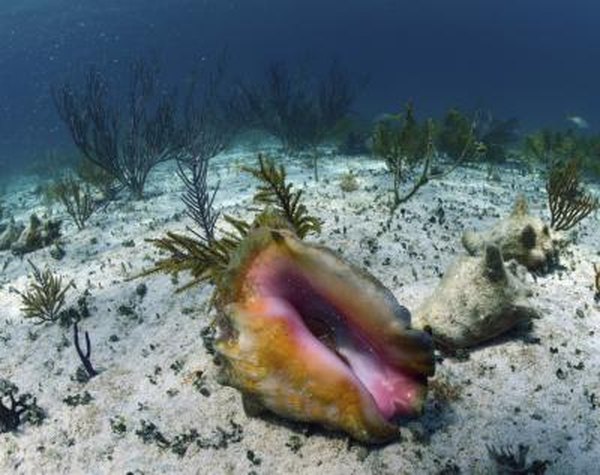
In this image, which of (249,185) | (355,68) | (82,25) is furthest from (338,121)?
(355,68)

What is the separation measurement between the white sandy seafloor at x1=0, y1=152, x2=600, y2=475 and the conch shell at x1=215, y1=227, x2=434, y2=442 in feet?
0.96

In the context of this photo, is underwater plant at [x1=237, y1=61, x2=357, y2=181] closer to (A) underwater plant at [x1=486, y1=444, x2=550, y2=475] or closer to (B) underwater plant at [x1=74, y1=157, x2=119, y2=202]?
(B) underwater plant at [x1=74, y1=157, x2=119, y2=202]

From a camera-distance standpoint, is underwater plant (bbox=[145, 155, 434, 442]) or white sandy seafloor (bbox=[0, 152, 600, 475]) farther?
white sandy seafloor (bbox=[0, 152, 600, 475])

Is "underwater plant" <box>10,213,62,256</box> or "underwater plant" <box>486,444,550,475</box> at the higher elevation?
"underwater plant" <box>486,444,550,475</box>

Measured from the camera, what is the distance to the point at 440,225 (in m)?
6.56

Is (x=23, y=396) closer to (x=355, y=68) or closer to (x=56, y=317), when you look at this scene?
(x=56, y=317)

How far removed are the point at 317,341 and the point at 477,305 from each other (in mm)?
1275

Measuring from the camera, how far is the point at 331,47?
70062 millimetres

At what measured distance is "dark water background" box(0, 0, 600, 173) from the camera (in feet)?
167

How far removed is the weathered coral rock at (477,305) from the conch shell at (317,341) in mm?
779

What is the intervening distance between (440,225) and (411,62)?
72862 millimetres

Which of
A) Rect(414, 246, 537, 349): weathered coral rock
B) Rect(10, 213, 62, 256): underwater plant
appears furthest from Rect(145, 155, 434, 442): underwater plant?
Rect(10, 213, 62, 256): underwater plant

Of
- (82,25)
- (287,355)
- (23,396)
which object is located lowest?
(82,25)

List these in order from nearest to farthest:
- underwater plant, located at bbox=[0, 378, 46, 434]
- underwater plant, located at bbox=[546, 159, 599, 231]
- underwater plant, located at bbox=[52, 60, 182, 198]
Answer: underwater plant, located at bbox=[0, 378, 46, 434] → underwater plant, located at bbox=[546, 159, 599, 231] → underwater plant, located at bbox=[52, 60, 182, 198]
